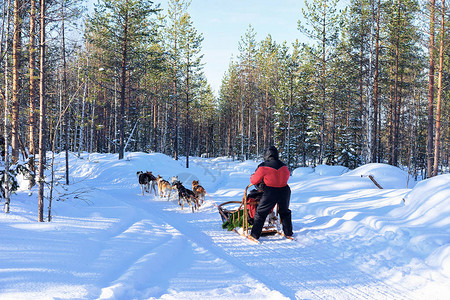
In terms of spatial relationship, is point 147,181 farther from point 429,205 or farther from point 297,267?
point 429,205

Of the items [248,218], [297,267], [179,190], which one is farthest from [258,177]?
[179,190]

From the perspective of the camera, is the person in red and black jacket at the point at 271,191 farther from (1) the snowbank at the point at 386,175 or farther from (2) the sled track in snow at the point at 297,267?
(1) the snowbank at the point at 386,175

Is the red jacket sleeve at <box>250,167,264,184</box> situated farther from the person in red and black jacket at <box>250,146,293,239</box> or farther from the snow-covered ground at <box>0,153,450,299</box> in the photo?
the snow-covered ground at <box>0,153,450,299</box>

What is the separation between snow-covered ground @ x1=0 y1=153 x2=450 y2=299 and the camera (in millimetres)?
3332

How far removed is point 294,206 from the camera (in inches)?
350

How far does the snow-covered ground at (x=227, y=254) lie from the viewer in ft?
10.9

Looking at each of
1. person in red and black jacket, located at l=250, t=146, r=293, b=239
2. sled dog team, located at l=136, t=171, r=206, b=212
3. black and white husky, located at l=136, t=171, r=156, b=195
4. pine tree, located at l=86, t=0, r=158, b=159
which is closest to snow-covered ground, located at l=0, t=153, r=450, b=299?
person in red and black jacket, located at l=250, t=146, r=293, b=239

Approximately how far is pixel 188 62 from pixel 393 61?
677 inches

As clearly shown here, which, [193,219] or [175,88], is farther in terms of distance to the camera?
[175,88]

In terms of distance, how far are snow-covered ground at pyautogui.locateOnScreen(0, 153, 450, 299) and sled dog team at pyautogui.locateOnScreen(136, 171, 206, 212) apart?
4.57 feet

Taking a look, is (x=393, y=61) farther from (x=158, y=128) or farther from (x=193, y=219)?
(x=158, y=128)

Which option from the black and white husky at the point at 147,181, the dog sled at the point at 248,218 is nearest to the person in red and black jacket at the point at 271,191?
the dog sled at the point at 248,218

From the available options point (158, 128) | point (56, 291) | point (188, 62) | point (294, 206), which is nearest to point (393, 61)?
point (188, 62)

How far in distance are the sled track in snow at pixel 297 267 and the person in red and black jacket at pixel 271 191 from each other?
0.39 meters
